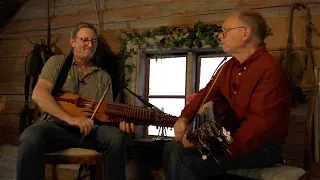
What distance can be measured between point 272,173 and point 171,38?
71.3 inches

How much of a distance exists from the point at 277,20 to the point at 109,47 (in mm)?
1579

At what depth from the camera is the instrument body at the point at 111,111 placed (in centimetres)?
276

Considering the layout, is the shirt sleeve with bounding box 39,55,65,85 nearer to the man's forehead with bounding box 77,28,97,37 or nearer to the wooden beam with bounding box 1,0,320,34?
the man's forehead with bounding box 77,28,97,37

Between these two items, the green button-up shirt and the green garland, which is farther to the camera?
the green garland

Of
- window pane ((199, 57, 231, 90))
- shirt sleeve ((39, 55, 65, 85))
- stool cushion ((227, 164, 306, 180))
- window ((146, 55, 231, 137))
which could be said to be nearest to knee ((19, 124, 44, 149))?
shirt sleeve ((39, 55, 65, 85))

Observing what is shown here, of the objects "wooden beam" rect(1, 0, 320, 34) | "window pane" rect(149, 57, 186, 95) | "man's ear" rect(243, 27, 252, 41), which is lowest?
"window pane" rect(149, 57, 186, 95)

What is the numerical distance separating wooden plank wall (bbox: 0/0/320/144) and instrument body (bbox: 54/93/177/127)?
96cm

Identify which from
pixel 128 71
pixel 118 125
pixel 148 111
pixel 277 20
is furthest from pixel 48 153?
pixel 277 20

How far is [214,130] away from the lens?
183 cm

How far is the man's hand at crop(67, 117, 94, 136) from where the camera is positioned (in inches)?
101

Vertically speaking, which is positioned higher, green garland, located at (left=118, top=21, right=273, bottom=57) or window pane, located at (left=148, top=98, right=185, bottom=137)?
green garland, located at (left=118, top=21, right=273, bottom=57)

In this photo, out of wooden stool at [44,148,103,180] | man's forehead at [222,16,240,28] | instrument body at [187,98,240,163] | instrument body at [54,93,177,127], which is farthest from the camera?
instrument body at [54,93,177,127]

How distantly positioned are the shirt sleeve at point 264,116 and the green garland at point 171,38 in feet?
3.80

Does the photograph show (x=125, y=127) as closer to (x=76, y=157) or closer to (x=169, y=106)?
(x=76, y=157)
